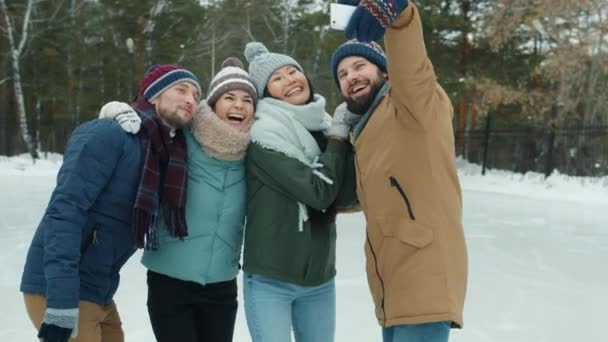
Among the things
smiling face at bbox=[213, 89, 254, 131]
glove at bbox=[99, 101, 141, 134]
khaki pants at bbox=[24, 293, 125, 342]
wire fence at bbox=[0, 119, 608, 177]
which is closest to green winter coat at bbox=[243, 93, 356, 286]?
smiling face at bbox=[213, 89, 254, 131]

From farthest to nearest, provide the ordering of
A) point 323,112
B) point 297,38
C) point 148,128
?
point 297,38, point 323,112, point 148,128

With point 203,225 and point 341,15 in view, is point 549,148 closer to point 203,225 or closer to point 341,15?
point 203,225

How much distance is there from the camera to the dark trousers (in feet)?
7.57

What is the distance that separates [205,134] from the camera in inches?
90.7

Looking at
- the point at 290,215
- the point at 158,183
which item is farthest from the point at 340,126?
the point at 158,183

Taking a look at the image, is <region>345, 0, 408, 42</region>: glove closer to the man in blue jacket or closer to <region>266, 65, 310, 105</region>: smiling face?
<region>266, 65, 310, 105</region>: smiling face

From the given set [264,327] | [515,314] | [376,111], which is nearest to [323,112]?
[376,111]

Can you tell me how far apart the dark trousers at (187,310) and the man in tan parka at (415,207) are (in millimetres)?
762

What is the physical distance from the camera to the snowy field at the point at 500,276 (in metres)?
3.94

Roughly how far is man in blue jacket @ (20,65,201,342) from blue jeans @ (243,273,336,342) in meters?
0.40

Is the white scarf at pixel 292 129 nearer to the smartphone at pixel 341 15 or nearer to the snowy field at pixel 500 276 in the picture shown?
the smartphone at pixel 341 15

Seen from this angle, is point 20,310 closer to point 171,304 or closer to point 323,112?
point 171,304

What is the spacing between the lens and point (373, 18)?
64.5 inches

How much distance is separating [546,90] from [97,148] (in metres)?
17.8
